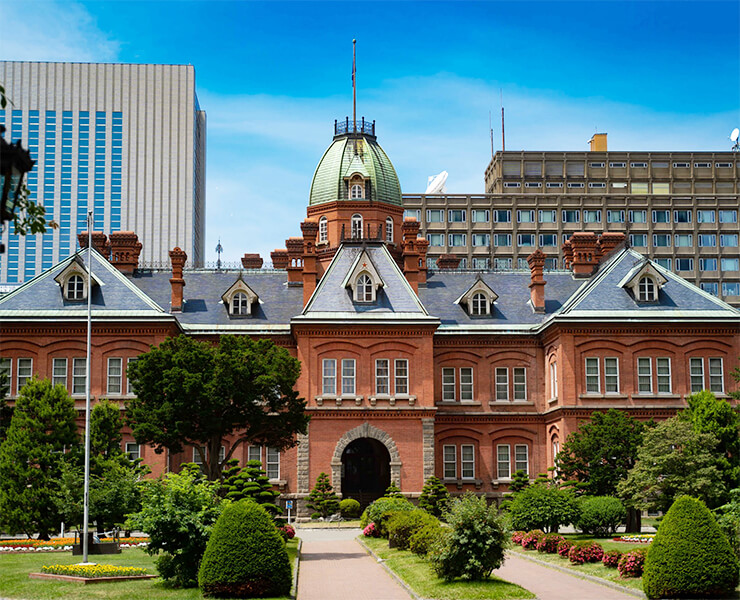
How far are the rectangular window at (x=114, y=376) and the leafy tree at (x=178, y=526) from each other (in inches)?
1046

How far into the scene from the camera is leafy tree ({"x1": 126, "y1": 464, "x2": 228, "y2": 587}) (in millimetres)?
24469

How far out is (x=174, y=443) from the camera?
3825 centimetres

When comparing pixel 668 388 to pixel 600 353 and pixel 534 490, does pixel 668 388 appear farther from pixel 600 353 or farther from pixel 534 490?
pixel 534 490

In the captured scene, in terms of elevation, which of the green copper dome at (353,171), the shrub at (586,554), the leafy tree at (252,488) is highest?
the green copper dome at (353,171)

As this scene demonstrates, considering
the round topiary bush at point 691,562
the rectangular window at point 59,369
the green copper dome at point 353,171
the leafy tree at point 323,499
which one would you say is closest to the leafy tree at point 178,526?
the round topiary bush at point 691,562

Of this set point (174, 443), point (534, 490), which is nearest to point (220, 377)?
point (174, 443)

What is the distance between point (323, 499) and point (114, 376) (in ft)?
40.3

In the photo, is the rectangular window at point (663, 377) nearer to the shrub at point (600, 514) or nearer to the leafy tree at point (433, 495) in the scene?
the leafy tree at point (433, 495)

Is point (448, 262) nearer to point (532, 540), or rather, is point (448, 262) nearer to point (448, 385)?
point (448, 385)

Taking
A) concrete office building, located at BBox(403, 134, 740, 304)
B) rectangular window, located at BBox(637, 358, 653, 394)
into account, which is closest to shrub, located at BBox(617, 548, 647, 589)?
rectangular window, located at BBox(637, 358, 653, 394)

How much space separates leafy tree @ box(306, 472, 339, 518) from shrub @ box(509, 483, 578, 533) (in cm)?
1486

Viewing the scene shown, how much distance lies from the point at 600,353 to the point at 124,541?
26357 mm

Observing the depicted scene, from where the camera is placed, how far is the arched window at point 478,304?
56938 mm

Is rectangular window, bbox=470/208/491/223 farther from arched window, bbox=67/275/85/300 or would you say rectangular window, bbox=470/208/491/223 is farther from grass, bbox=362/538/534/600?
grass, bbox=362/538/534/600
